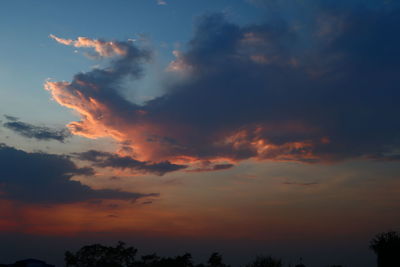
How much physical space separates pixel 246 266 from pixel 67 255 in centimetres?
6512

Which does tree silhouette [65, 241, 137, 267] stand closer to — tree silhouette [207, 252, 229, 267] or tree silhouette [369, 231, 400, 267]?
tree silhouette [207, 252, 229, 267]

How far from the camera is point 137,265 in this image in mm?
127812

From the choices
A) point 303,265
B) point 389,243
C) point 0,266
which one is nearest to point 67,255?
point 0,266

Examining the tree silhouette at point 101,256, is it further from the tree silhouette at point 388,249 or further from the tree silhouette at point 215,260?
the tree silhouette at point 388,249

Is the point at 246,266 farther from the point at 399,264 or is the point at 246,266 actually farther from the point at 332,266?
the point at 399,264

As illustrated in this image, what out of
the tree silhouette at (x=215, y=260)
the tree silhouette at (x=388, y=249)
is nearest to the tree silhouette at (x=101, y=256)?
the tree silhouette at (x=215, y=260)

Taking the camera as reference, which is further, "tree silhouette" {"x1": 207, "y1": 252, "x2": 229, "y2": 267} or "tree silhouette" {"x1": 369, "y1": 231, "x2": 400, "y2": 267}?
"tree silhouette" {"x1": 207, "y1": 252, "x2": 229, "y2": 267}

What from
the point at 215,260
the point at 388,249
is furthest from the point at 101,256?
the point at 388,249

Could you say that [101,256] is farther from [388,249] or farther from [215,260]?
[388,249]

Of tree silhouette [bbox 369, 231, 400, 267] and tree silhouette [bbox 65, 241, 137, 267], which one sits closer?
tree silhouette [bbox 369, 231, 400, 267]

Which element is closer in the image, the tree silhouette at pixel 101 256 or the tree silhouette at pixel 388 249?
the tree silhouette at pixel 388 249

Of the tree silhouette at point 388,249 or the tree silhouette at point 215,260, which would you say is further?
the tree silhouette at point 215,260

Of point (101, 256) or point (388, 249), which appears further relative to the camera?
point (101, 256)

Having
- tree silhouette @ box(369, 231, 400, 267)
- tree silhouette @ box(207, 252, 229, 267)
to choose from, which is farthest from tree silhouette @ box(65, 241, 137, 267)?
tree silhouette @ box(369, 231, 400, 267)
